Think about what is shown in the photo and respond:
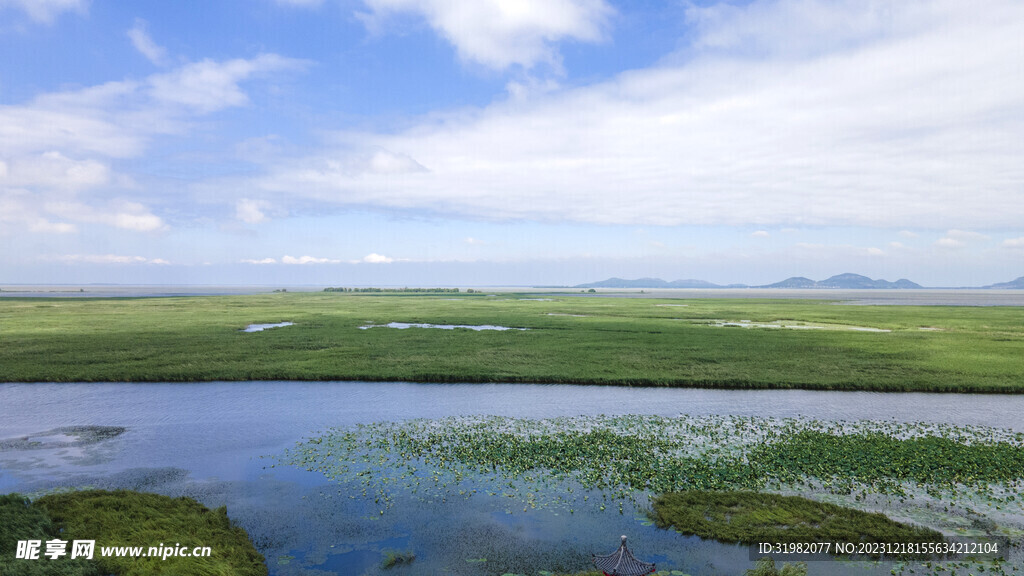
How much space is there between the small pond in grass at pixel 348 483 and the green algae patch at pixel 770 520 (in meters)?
0.61

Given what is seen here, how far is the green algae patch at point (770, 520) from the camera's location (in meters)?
12.5

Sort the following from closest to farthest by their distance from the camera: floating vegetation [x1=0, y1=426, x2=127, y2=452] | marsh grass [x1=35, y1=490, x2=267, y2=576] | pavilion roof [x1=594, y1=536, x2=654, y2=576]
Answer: pavilion roof [x1=594, y1=536, x2=654, y2=576]
marsh grass [x1=35, y1=490, x2=267, y2=576]
floating vegetation [x1=0, y1=426, x2=127, y2=452]

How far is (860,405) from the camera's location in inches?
1021

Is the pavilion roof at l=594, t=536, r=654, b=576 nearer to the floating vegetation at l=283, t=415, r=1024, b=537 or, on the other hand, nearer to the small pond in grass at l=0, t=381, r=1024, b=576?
the small pond in grass at l=0, t=381, r=1024, b=576

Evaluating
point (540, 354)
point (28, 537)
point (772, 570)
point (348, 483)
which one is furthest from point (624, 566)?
point (540, 354)

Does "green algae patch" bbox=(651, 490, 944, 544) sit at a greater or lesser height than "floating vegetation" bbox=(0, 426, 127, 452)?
greater

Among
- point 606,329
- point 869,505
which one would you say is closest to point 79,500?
point 869,505

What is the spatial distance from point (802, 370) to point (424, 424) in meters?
24.7

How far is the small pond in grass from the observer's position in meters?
12.2

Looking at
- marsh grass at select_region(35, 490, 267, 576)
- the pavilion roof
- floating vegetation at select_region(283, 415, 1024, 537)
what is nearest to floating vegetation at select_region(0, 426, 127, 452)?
marsh grass at select_region(35, 490, 267, 576)

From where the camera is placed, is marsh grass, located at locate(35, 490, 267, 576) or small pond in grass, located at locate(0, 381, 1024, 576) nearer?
marsh grass, located at locate(35, 490, 267, 576)

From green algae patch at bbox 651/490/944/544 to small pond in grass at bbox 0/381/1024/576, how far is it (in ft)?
1.99

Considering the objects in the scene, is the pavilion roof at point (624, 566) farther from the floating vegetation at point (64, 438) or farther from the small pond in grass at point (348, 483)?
the floating vegetation at point (64, 438)

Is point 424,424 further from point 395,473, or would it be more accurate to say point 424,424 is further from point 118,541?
point 118,541
